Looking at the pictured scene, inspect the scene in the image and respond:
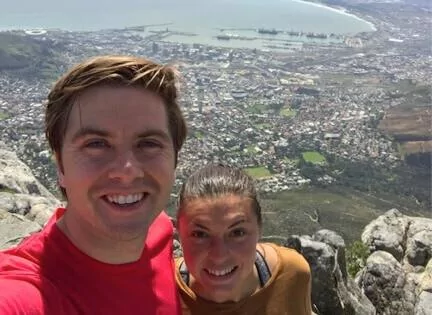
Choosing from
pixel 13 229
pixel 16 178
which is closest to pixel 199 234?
pixel 13 229

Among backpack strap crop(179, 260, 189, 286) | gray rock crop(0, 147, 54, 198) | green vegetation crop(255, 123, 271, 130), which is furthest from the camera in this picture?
green vegetation crop(255, 123, 271, 130)

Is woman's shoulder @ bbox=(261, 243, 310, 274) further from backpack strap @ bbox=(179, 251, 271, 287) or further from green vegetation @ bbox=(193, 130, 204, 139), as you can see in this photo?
green vegetation @ bbox=(193, 130, 204, 139)

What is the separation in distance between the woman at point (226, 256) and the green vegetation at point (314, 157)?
4897cm

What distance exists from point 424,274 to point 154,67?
25.0ft

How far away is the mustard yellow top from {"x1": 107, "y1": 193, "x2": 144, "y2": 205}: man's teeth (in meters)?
0.73

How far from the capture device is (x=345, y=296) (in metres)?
6.09

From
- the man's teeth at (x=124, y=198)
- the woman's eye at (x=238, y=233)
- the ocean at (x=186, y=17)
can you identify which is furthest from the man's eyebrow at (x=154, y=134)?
the ocean at (x=186, y=17)

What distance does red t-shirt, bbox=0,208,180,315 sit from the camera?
1.89 metres

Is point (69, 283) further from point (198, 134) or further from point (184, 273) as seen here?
point (198, 134)

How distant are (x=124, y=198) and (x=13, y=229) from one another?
4.39 meters

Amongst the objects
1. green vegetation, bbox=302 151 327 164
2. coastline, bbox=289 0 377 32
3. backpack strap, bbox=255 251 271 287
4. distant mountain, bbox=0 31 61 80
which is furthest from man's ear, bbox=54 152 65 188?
coastline, bbox=289 0 377 32

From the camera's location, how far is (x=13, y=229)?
6.03 meters

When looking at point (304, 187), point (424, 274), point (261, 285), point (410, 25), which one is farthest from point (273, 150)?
point (410, 25)

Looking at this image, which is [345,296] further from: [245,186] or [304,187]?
[304,187]
